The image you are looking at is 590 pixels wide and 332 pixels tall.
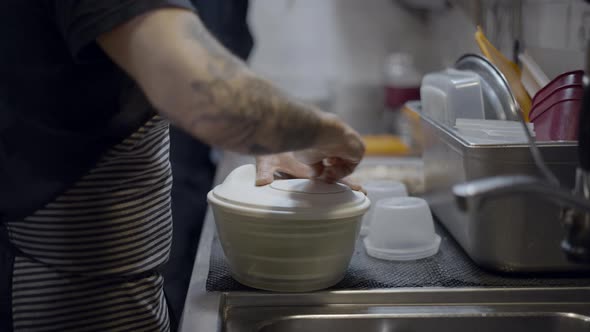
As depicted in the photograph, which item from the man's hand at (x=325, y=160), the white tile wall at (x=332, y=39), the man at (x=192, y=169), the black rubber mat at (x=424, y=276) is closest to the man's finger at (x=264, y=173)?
the man's hand at (x=325, y=160)

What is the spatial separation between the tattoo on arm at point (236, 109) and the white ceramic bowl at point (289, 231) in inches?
5.8

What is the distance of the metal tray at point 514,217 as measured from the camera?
82 centimetres

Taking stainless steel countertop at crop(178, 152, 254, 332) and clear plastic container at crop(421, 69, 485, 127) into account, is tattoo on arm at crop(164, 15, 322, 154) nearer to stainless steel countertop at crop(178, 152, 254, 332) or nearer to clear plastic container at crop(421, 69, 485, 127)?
stainless steel countertop at crop(178, 152, 254, 332)

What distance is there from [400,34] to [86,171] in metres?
1.90

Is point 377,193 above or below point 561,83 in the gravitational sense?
below

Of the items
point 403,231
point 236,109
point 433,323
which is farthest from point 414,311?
point 236,109

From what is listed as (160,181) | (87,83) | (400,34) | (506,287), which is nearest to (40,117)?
(87,83)

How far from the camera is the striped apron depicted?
811 mm

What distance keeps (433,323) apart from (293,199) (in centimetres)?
24

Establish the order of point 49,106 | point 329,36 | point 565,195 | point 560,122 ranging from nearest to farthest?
point 565,195
point 49,106
point 560,122
point 329,36

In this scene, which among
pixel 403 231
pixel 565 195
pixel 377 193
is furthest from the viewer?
pixel 377 193

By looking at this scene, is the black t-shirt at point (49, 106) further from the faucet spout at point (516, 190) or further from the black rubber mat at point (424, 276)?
the faucet spout at point (516, 190)

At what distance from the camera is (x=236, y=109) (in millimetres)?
637

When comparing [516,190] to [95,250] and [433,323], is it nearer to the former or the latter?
[433,323]
